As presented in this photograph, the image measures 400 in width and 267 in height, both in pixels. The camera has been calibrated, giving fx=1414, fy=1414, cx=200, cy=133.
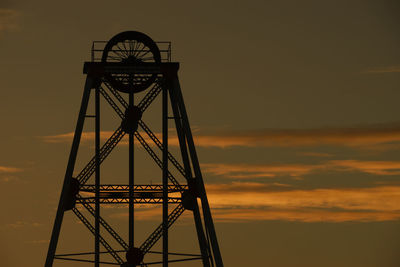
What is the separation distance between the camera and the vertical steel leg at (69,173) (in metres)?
83.2

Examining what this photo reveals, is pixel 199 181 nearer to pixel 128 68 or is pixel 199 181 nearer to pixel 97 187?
pixel 97 187

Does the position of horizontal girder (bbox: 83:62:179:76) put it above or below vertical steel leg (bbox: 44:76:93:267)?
above

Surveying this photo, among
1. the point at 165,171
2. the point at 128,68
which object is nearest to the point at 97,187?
the point at 165,171

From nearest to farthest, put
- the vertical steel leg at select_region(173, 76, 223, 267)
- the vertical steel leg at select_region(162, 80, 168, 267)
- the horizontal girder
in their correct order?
the vertical steel leg at select_region(173, 76, 223, 267)
the horizontal girder
the vertical steel leg at select_region(162, 80, 168, 267)

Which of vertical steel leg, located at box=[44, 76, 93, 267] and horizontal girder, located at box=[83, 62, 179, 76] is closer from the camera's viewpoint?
vertical steel leg, located at box=[44, 76, 93, 267]

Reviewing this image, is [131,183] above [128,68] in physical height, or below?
below

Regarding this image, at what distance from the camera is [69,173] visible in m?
84.6

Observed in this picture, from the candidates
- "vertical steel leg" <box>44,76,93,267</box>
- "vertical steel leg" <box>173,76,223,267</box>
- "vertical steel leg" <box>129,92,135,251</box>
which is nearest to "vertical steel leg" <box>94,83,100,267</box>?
"vertical steel leg" <box>44,76,93,267</box>

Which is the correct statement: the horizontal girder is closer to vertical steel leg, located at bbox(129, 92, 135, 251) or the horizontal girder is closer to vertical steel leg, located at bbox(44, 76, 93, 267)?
vertical steel leg, located at bbox(44, 76, 93, 267)

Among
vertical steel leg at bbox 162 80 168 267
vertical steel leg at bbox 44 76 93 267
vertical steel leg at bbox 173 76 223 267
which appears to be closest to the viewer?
vertical steel leg at bbox 173 76 223 267

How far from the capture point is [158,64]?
86375 millimetres

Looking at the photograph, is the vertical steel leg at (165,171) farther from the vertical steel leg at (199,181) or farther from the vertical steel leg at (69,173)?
the vertical steel leg at (69,173)

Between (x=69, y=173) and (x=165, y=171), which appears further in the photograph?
(x=165, y=171)

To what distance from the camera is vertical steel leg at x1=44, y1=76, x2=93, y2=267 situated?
83188 mm
